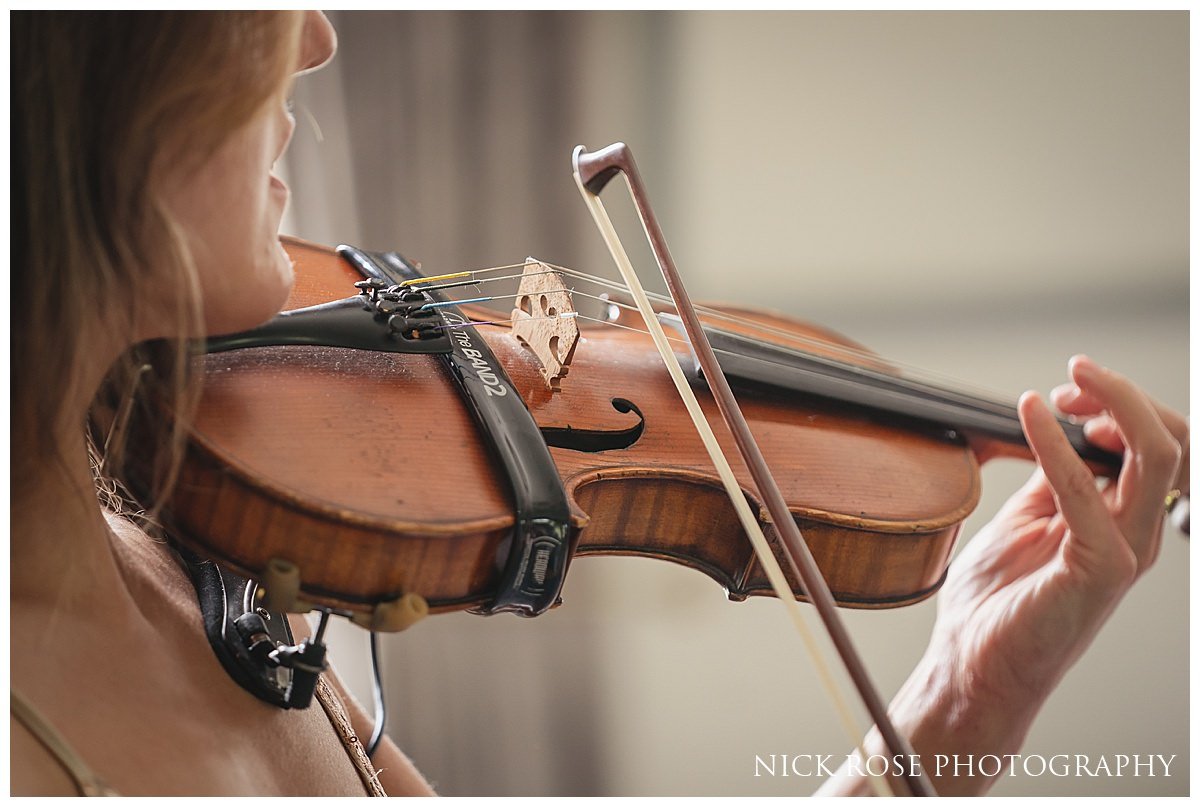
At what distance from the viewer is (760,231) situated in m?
1.53

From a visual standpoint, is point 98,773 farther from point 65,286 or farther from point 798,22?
point 798,22

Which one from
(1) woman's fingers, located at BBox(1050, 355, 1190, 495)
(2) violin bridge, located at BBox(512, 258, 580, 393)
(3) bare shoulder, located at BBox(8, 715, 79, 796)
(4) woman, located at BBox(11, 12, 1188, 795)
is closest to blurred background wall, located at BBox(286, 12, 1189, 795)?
(1) woman's fingers, located at BBox(1050, 355, 1190, 495)

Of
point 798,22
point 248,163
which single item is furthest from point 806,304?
point 248,163

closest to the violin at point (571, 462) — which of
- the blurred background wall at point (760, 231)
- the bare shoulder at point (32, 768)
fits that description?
the bare shoulder at point (32, 768)

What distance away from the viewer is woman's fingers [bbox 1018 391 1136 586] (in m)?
0.73

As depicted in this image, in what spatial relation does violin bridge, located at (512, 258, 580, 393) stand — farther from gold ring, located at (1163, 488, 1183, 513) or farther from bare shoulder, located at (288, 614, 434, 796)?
gold ring, located at (1163, 488, 1183, 513)

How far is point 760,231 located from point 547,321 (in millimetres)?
956

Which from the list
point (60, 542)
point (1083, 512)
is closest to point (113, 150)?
point (60, 542)

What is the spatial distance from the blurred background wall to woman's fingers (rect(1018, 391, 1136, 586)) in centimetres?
69

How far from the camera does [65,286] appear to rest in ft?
1.44

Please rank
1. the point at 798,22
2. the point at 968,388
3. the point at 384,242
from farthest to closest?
1. the point at 384,242
2. the point at 798,22
3. the point at 968,388

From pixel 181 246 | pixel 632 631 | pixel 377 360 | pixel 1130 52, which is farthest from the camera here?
pixel 632 631

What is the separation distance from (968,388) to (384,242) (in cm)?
101

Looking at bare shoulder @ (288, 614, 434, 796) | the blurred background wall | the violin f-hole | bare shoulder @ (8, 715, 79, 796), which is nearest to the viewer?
bare shoulder @ (8, 715, 79, 796)
